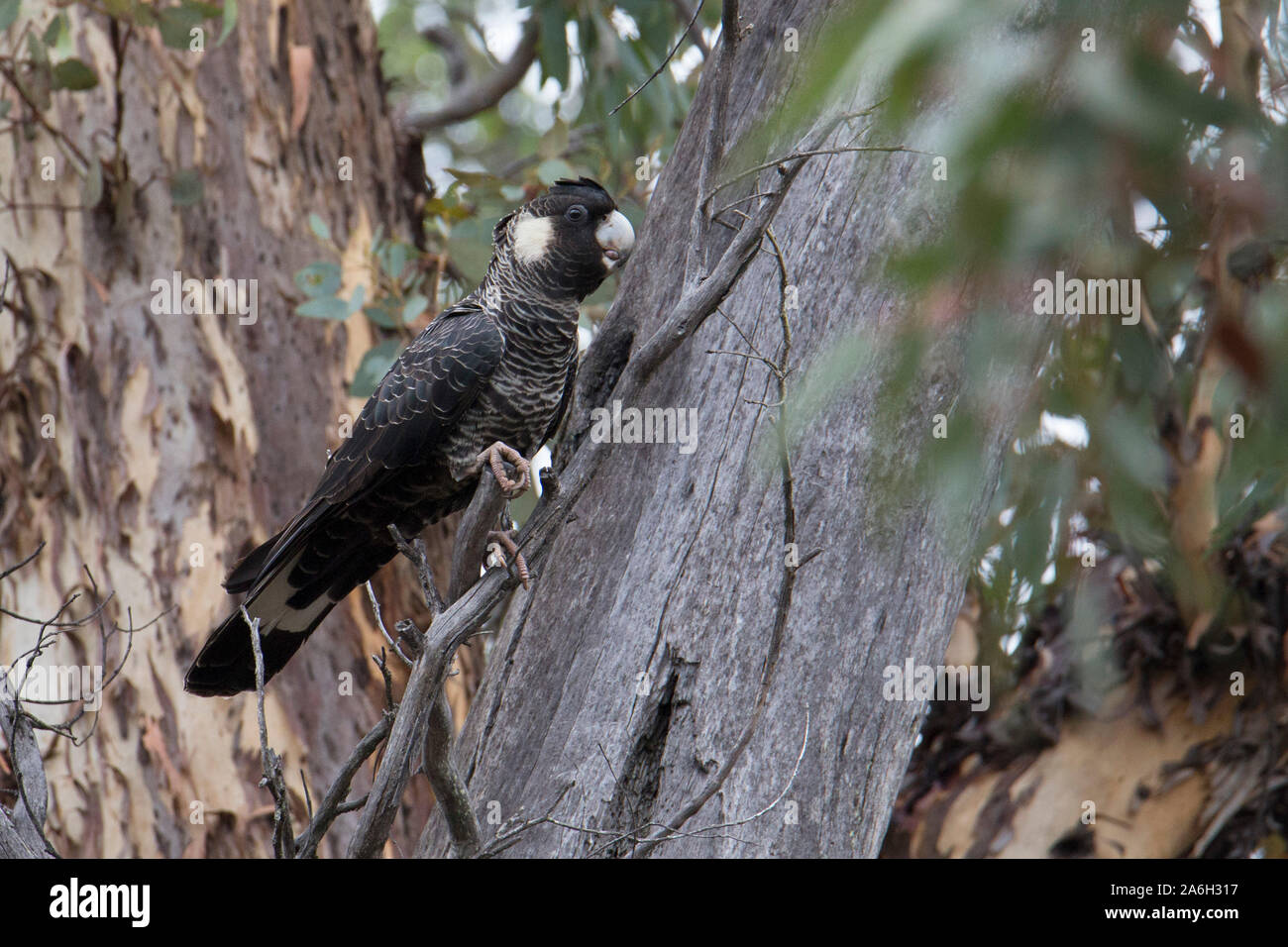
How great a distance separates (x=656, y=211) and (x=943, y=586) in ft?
3.65

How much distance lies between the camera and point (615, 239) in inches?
114

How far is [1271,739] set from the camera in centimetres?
344

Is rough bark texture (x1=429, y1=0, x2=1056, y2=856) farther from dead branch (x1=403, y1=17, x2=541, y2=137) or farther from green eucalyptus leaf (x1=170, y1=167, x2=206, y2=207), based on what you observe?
dead branch (x1=403, y1=17, x2=541, y2=137)

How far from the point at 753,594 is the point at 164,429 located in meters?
2.44

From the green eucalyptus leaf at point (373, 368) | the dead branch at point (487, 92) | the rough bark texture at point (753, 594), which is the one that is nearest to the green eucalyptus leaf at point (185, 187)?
the green eucalyptus leaf at point (373, 368)

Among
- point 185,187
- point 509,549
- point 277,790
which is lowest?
point 277,790

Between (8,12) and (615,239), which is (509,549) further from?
(8,12)

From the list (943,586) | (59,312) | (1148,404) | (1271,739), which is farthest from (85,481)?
(1271,739)

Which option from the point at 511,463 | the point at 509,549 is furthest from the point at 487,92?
the point at 509,549

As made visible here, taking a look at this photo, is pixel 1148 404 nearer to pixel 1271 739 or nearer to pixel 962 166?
pixel 1271 739

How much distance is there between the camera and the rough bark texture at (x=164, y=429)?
354 centimetres

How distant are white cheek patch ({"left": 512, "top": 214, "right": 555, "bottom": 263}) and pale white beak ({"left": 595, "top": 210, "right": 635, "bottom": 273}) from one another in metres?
0.15

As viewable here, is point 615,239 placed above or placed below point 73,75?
below

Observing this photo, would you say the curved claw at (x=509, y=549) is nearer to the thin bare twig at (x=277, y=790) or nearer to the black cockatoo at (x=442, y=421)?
the black cockatoo at (x=442, y=421)
